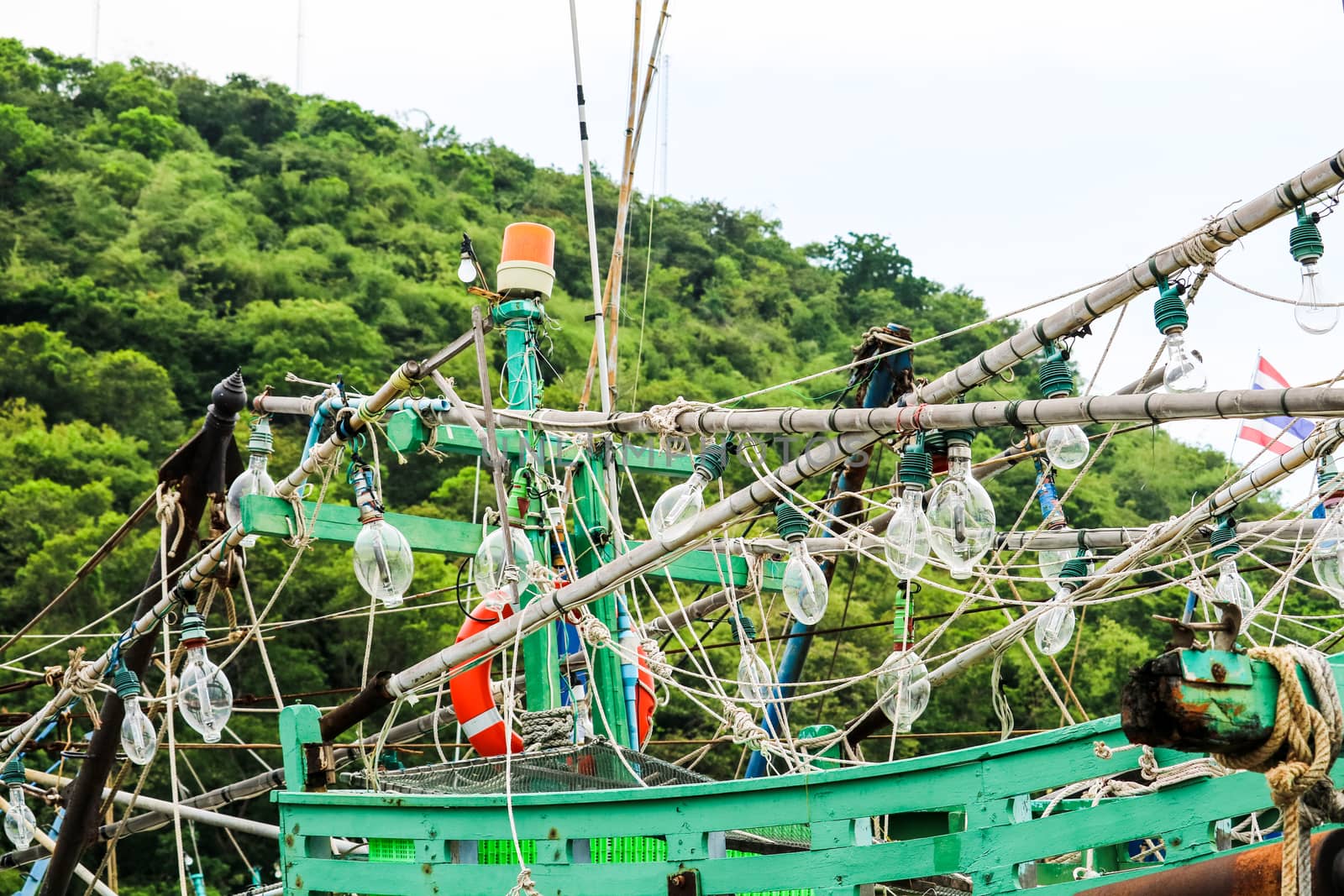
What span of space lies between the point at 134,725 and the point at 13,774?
2716 millimetres

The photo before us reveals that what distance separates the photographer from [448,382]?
681 centimetres

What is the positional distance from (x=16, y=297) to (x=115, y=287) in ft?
6.69

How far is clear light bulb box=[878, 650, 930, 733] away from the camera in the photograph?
637 cm

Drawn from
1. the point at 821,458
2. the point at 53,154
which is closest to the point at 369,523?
the point at 821,458

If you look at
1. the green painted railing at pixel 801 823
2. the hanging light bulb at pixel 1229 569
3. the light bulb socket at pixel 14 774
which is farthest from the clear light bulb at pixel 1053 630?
the light bulb socket at pixel 14 774

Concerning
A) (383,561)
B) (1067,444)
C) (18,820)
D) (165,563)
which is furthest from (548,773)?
→ (18,820)

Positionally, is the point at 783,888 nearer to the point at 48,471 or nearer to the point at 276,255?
the point at 48,471

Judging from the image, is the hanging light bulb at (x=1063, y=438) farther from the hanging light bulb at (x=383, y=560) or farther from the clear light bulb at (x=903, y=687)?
the hanging light bulb at (x=383, y=560)

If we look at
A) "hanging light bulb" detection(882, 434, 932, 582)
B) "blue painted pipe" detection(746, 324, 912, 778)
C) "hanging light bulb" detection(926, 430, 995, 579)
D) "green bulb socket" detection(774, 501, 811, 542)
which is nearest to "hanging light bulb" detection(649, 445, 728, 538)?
"green bulb socket" detection(774, 501, 811, 542)

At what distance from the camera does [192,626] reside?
722 cm

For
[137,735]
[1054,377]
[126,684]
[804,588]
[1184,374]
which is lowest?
[137,735]

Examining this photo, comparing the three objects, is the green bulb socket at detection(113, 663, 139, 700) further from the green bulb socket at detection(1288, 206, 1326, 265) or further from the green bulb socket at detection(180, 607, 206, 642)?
the green bulb socket at detection(1288, 206, 1326, 265)

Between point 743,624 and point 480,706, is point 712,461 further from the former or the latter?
point 480,706

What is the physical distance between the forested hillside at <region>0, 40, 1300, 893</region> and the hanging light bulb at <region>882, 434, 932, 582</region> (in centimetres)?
1179
